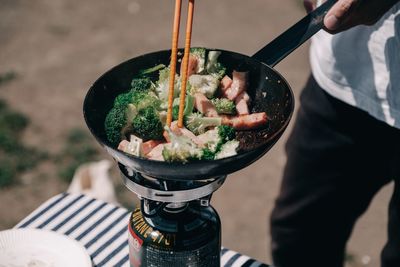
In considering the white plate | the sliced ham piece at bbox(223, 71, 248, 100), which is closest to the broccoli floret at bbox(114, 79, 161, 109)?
the sliced ham piece at bbox(223, 71, 248, 100)

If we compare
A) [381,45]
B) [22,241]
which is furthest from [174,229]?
[381,45]

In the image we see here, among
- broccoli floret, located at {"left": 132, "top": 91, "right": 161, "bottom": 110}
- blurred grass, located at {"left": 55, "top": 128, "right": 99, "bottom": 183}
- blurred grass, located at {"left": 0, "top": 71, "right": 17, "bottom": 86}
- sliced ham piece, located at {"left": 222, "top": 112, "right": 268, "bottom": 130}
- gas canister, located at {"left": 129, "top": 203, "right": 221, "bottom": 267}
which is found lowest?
blurred grass, located at {"left": 55, "top": 128, "right": 99, "bottom": 183}

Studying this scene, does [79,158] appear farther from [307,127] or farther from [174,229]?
[174,229]

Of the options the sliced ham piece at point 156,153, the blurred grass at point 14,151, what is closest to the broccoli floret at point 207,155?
the sliced ham piece at point 156,153

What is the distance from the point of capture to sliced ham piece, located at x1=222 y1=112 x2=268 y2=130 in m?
1.65

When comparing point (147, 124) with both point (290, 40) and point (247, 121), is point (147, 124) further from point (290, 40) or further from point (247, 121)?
point (290, 40)

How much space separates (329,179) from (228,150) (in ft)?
4.14

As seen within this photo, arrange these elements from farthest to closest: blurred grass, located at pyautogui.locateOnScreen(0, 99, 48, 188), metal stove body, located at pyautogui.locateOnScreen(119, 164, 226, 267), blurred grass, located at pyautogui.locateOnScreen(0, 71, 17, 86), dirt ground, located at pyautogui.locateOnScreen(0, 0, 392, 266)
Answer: blurred grass, located at pyautogui.locateOnScreen(0, 71, 17, 86) → blurred grass, located at pyautogui.locateOnScreen(0, 99, 48, 188) → dirt ground, located at pyautogui.locateOnScreen(0, 0, 392, 266) → metal stove body, located at pyautogui.locateOnScreen(119, 164, 226, 267)

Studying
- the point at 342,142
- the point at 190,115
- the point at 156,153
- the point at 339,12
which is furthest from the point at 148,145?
the point at 342,142

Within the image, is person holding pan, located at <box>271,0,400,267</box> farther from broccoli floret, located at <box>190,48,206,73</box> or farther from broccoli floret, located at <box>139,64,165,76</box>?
broccoli floret, located at <box>139,64,165,76</box>

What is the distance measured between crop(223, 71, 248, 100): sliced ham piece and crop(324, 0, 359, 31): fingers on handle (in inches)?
12.6

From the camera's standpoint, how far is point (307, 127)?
2678 millimetres

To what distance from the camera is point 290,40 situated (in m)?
1.83

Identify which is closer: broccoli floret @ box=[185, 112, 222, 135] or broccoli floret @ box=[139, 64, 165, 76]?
broccoli floret @ box=[185, 112, 222, 135]
